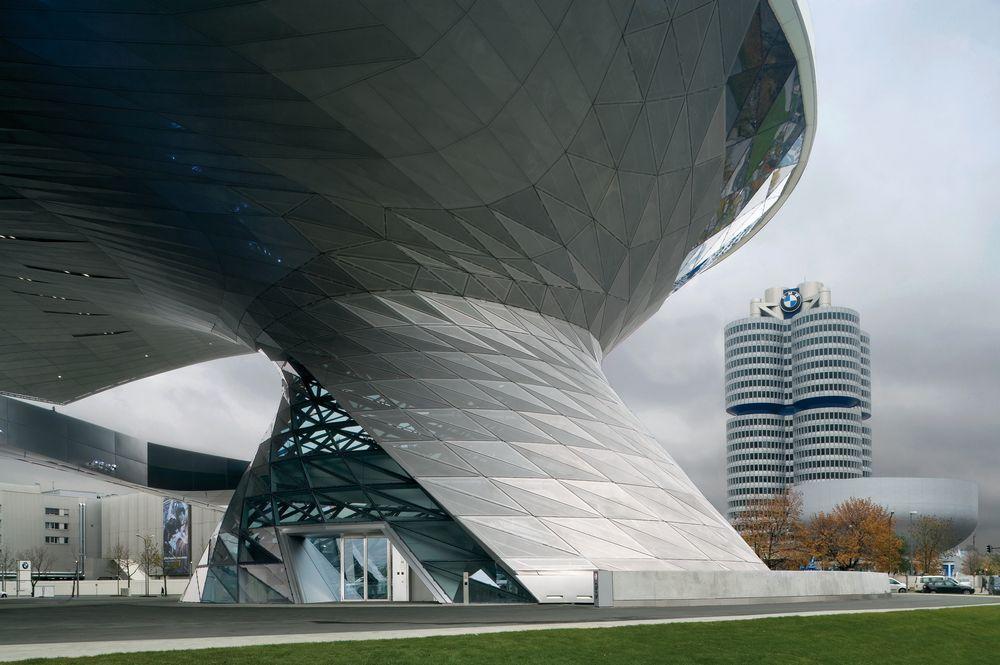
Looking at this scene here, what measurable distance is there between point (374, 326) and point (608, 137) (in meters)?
7.77

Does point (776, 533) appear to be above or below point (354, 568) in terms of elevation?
below

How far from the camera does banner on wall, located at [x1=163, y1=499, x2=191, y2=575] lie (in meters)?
91.9

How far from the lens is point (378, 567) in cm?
2534

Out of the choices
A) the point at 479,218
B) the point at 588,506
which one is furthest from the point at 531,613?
the point at 479,218

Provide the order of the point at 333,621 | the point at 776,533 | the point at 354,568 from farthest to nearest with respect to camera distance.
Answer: the point at 776,533
the point at 354,568
the point at 333,621

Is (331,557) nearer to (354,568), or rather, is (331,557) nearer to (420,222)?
(354,568)

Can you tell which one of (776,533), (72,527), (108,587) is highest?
(776,533)

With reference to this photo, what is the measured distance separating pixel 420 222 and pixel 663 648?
1221 cm

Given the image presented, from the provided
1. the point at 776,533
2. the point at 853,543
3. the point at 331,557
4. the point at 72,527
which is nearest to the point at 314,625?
the point at 331,557

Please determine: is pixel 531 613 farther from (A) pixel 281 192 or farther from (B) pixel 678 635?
(A) pixel 281 192

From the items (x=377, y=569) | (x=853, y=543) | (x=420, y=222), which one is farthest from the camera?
(x=853, y=543)

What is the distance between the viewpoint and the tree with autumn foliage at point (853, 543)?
74000 mm

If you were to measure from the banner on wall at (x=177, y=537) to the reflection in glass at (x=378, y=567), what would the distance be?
7178 centimetres

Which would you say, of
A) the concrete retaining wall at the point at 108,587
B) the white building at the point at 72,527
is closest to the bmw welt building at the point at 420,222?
the concrete retaining wall at the point at 108,587
